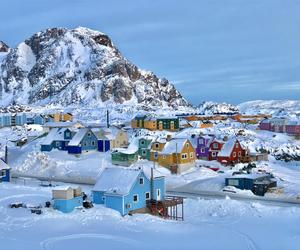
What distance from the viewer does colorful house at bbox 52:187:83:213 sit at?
31.2 metres

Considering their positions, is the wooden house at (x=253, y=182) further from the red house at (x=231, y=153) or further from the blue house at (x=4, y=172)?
the blue house at (x=4, y=172)

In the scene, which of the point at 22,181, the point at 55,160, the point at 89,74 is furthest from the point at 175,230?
the point at 89,74

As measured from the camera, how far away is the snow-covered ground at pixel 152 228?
25625 mm

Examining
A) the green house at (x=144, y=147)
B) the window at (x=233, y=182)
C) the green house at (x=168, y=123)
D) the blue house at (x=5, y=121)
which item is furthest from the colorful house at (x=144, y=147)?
the blue house at (x=5, y=121)

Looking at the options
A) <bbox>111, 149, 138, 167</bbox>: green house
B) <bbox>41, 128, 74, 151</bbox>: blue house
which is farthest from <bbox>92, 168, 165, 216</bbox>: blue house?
<bbox>41, 128, 74, 151</bbox>: blue house

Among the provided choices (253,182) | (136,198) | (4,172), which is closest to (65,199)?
(136,198)


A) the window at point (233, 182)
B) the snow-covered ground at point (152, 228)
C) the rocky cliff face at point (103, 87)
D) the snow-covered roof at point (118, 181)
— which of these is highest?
the rocky cliff face at point (103, 87)

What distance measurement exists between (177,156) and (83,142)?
1403 centimetres

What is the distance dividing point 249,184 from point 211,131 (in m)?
46.4

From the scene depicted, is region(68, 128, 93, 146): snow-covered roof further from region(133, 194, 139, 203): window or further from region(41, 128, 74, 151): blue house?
region(133, 194, 139, 203): window

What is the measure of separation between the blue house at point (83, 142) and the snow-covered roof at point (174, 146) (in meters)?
11.3

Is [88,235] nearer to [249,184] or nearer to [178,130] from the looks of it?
[249,184]

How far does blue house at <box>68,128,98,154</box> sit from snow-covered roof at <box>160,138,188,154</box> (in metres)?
11.3

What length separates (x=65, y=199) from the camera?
31.2 meters
